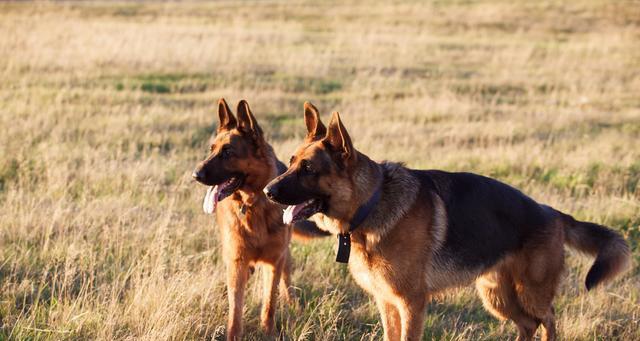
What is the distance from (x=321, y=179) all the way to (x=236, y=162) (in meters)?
1.06

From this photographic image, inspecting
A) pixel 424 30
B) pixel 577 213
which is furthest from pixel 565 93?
pixel 424 30

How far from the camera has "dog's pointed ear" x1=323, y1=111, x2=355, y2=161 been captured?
3.72 metres

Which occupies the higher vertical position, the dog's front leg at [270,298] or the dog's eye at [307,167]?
the dog's eye at [307,167]

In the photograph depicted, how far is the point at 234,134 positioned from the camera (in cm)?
475

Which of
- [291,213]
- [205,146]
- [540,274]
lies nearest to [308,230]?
[291,213]

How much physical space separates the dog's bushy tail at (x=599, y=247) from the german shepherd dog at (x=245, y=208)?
204 centimetres

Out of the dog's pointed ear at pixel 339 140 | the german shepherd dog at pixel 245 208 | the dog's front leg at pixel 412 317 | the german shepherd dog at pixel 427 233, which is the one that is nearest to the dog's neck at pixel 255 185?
the german shepherd dog at pixel 245 208

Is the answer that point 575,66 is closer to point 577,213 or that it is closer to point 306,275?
point 577,213

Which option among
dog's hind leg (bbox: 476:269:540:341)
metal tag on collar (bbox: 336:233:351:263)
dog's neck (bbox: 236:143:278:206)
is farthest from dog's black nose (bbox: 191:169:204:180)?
dog's hind leg (bbox: 476:269:540:341)

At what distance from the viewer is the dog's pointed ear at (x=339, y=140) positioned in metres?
3.72

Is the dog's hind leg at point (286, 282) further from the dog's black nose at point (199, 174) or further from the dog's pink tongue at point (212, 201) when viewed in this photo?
the dog's black nose at point (199, 174)

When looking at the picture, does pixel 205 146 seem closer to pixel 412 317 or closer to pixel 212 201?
pixel 212 201

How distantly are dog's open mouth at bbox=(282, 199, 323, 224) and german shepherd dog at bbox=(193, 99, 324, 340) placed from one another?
35.2 inches

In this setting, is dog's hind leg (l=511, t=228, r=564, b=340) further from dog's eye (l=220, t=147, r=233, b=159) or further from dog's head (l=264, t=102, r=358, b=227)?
dog's eye (l=220, t=147, r=233, b=159)
